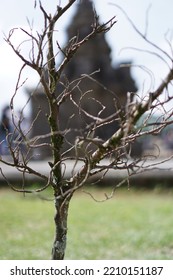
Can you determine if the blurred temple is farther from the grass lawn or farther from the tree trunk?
the tree trunk

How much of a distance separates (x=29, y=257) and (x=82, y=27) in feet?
45.7

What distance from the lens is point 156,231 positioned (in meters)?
6.42

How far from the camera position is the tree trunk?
262 cm

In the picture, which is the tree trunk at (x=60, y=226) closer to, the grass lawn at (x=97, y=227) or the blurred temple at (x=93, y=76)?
the grass lawn at (x=97, y=227)

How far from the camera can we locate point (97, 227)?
685 cm

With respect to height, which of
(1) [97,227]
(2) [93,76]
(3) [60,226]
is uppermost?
(3) [60,226]

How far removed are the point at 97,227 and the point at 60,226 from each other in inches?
167

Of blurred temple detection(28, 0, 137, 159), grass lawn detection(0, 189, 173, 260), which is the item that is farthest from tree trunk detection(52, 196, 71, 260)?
blurred temple detection(28, 0, 137, 159)

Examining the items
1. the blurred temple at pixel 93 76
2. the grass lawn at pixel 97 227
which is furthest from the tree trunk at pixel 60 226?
the blurred temple at pixel 93 76

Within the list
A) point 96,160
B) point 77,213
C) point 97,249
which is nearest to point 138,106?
point 96,160

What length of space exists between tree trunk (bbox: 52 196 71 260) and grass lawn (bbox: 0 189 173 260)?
227 cm

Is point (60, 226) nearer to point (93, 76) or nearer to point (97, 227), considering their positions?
point (97, 227)

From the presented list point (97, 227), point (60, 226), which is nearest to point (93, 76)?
point (97, 227)
